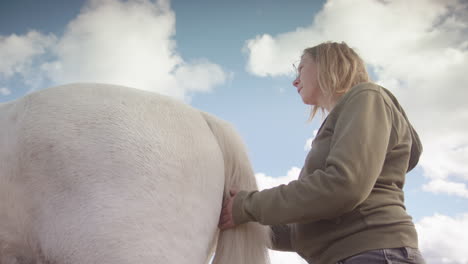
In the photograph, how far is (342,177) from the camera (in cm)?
141

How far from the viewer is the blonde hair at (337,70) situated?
1.92 meters

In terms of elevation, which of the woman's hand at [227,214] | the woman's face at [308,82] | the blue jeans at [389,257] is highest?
the woman's face at [308,82]

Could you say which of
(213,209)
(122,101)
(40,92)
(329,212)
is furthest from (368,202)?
(40,92)

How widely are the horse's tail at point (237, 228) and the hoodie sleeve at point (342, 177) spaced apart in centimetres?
14

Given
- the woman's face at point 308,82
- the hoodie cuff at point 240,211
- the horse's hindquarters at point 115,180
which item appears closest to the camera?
the horse's hindquarters at point 115,180

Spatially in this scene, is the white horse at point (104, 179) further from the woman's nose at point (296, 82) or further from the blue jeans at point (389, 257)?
the woman's nose at point (296, 82)

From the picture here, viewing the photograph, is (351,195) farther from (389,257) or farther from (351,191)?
(389,257)

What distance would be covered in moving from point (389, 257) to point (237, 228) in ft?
2.17

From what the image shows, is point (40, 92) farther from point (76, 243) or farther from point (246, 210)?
→ point (246, 210)

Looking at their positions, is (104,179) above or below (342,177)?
below

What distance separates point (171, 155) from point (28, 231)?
63cm

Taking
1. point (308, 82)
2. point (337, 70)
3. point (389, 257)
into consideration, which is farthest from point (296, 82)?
point (389, 257)

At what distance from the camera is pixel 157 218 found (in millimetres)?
1294

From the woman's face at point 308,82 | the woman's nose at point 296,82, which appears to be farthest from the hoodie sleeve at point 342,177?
the woman's nose at point 296,82
